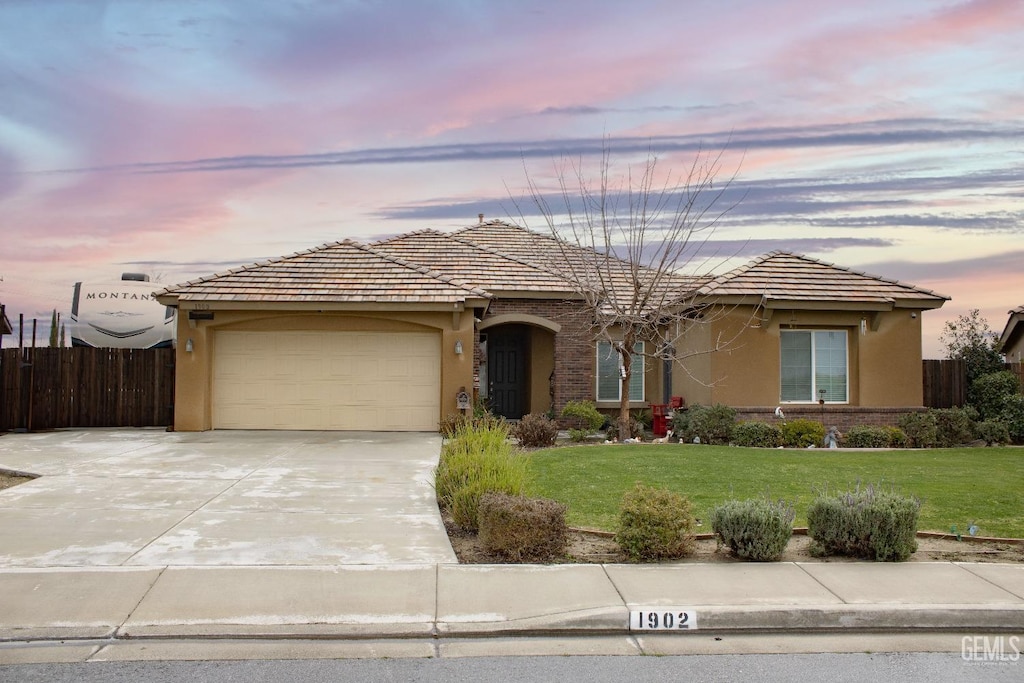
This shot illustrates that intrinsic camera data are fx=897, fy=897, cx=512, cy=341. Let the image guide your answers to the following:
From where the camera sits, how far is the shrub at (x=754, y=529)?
8.20m

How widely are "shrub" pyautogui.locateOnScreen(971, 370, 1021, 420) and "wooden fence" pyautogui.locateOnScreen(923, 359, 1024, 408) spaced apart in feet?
3.95

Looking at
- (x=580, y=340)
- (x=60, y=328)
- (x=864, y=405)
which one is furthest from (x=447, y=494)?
(x=60, y=328)

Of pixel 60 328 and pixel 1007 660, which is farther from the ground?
pixel 60 328

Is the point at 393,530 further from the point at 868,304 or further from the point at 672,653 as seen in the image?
the point at 868,304

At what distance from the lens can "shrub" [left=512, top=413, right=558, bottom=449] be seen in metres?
18.2

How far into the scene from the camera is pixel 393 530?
9.55 meters

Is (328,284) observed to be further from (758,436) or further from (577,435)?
(758,436)

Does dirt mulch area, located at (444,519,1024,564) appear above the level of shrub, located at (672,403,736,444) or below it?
below

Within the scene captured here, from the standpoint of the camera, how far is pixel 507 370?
23516 mm

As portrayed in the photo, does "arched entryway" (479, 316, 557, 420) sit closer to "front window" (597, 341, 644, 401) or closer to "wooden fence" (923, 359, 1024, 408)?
"front window" (597, 341, 644, 401)

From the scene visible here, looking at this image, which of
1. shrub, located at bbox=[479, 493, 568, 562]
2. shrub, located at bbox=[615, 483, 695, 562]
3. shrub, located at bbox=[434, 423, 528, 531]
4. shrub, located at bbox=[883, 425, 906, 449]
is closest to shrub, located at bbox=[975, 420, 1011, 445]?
shrub, located at bbox=[883, 425, 906, 449]

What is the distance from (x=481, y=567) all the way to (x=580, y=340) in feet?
45.6

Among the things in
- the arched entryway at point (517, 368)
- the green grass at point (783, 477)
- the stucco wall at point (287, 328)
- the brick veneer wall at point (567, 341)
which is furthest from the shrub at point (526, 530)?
the arched entryway at point (517, 368)

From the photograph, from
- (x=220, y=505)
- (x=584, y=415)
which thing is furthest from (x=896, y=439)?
(x=220, y=505)
